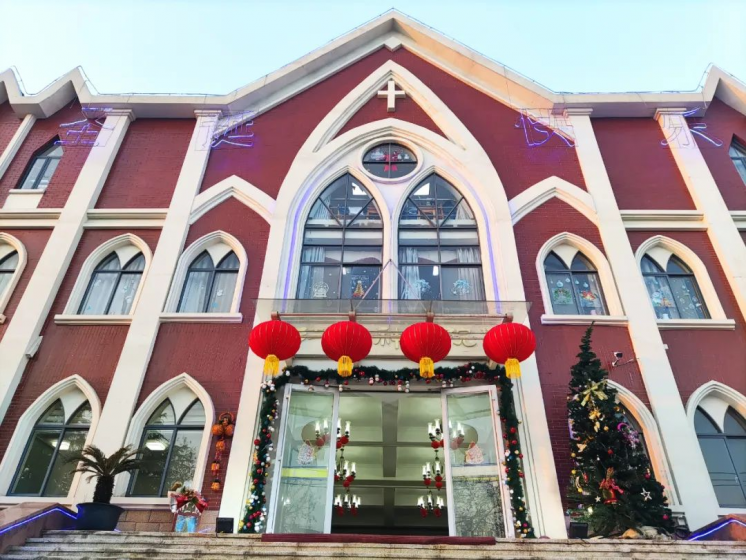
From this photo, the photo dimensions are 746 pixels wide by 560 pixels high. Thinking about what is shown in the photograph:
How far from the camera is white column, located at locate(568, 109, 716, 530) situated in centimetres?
815

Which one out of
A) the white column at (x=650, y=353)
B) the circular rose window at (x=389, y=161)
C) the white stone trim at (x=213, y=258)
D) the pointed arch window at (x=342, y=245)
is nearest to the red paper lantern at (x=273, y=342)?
the white stone trim at (x=213, y=258)

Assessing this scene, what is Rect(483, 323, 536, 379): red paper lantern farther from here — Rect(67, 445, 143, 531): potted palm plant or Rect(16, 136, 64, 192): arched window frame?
Rect(16, 136, 64, 192): arched window frame

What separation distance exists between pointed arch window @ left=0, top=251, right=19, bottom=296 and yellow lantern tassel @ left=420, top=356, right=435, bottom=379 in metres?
8.49

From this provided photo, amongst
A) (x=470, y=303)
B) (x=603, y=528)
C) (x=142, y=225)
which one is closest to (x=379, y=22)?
(x=142, y=225)

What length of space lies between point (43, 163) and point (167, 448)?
8107 mm

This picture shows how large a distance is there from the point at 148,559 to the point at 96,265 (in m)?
7.06

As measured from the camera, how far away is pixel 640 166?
12.4 m

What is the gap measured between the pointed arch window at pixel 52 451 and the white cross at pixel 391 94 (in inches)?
359

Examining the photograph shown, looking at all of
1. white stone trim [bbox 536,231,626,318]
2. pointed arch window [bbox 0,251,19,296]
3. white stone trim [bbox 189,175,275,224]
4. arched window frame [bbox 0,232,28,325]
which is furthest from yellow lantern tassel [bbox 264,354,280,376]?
pointed arch window [bbox 0,251,19,296]

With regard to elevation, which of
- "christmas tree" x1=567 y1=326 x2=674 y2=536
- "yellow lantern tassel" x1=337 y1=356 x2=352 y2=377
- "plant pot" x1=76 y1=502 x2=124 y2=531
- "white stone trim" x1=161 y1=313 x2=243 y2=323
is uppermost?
"white stone trim" x1=161 y1=313 x2=243 y2=323

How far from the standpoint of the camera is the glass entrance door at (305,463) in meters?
8.16

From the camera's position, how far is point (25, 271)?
1097 cm

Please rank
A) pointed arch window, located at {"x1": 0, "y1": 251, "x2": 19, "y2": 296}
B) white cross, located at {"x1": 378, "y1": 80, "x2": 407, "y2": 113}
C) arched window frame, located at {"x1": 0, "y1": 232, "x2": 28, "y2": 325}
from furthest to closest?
white cross, located at {"x1": 378, "y1": 80, "x2": 407, "y2": 113}
pointed arch window, located at {"x1": 0, "y1": 251, "x2": 19, "y2": 296}
arched window frame, located at {"x1": 0, "y1": 232, "x2": 28, "y2": 325}

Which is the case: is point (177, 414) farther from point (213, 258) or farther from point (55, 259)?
point (55, 259)
